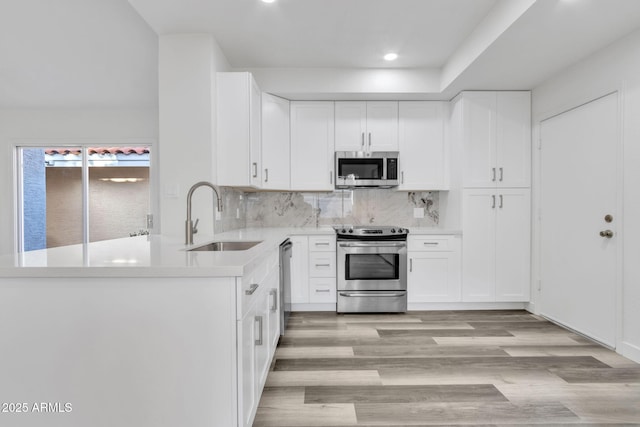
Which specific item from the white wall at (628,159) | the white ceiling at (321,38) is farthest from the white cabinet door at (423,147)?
the white wall at (628,159)

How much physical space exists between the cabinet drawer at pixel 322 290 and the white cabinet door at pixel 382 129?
1524 millimetres

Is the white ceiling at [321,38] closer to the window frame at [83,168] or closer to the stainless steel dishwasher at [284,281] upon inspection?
the window frame at [83,168]

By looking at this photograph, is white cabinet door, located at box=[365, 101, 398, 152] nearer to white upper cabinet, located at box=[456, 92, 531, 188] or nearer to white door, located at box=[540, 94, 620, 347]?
white upper cabinet, located at box=[456, 92, 531, 188]

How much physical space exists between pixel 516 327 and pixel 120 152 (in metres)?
5.02

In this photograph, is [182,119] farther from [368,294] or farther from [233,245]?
[368,294]

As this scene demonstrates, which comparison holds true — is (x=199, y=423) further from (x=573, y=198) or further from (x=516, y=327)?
(x=573, y=198)

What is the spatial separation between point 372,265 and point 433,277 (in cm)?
65

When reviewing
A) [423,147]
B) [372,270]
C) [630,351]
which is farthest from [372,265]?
[630,351]

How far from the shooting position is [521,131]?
11.6 ft

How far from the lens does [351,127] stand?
3814 millimetres

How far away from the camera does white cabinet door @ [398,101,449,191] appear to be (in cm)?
383

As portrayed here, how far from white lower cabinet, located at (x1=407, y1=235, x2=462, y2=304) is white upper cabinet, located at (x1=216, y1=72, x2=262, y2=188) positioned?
1.84m

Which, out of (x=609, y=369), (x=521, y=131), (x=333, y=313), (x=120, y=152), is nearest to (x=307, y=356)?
(x=333, y=313)

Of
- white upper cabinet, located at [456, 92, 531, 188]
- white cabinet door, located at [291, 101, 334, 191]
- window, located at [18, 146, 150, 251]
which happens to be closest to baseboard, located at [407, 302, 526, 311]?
white upper cabinet, located at [456, 92, 531, 188]
